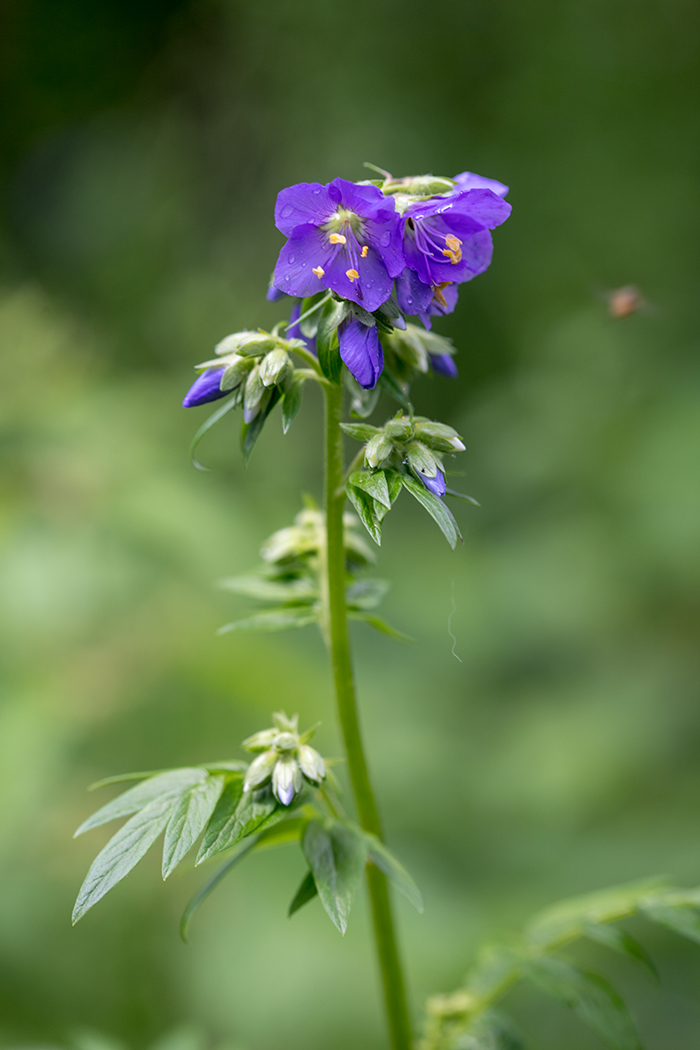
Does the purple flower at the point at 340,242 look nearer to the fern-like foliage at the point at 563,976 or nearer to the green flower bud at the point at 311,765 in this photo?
the green flower bud at the point at 311,765

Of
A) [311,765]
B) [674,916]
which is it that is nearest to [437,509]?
[311,765]

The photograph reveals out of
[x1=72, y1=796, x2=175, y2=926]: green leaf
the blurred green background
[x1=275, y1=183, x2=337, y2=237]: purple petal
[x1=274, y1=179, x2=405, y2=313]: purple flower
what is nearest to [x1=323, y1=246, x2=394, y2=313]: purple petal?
[x1=274, y1=179, x2=405, y2=313]: purple flower

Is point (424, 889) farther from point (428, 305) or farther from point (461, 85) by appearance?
point (461, 85)

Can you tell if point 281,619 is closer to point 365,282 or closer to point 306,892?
point 306,892

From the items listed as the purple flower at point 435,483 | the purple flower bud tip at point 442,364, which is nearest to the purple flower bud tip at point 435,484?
the purple flower at point 435,483

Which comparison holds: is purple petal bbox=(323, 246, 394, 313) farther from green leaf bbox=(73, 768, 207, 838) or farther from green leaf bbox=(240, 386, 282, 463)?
green leaf bbox=(73, 768, 207, 838)
